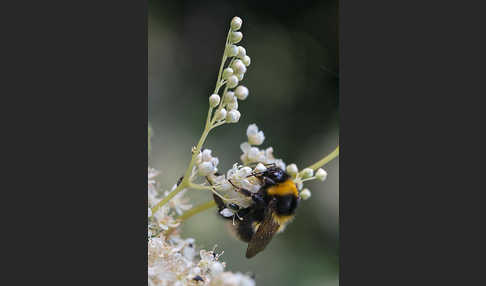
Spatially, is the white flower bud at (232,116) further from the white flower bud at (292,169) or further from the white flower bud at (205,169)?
the white flower bud at (292,169)

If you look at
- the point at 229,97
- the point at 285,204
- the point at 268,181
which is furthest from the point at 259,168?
the point at 229,97

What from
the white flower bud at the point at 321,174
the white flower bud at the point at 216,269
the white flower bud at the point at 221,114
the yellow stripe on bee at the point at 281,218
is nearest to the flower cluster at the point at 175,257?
the white flower bud at the point at 216,269

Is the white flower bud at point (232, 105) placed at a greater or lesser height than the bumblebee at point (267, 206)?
greater

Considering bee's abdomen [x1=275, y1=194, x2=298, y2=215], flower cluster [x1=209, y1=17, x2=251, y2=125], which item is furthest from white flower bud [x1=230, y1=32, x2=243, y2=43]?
bee's abdomen [x1=275, y1=194, x2=298, y2=215]

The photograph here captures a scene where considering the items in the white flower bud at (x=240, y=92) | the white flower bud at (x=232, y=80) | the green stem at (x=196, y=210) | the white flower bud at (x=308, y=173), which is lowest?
the green stem at (x=196, y=210)

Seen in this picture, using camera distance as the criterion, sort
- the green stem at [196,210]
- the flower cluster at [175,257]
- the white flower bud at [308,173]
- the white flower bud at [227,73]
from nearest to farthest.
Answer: the flower cluster at [175,257] < the white flower bud at [227,73] < the white flower bud at [308,173] < the green stem at [196,210]

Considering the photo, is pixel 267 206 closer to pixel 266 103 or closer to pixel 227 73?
pixel 227 73

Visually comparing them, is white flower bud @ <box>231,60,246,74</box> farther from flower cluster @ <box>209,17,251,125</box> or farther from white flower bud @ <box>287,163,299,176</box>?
white flower bud @ <box>287,163,299,176</box>

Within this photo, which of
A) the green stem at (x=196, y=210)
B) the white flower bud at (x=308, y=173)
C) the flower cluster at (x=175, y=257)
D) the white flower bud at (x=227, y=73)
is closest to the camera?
the flower cluster at (x=175, y=257)

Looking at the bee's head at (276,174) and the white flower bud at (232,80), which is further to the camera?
the bee's head at (276,174)

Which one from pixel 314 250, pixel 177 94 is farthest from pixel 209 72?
pixel 314 250
